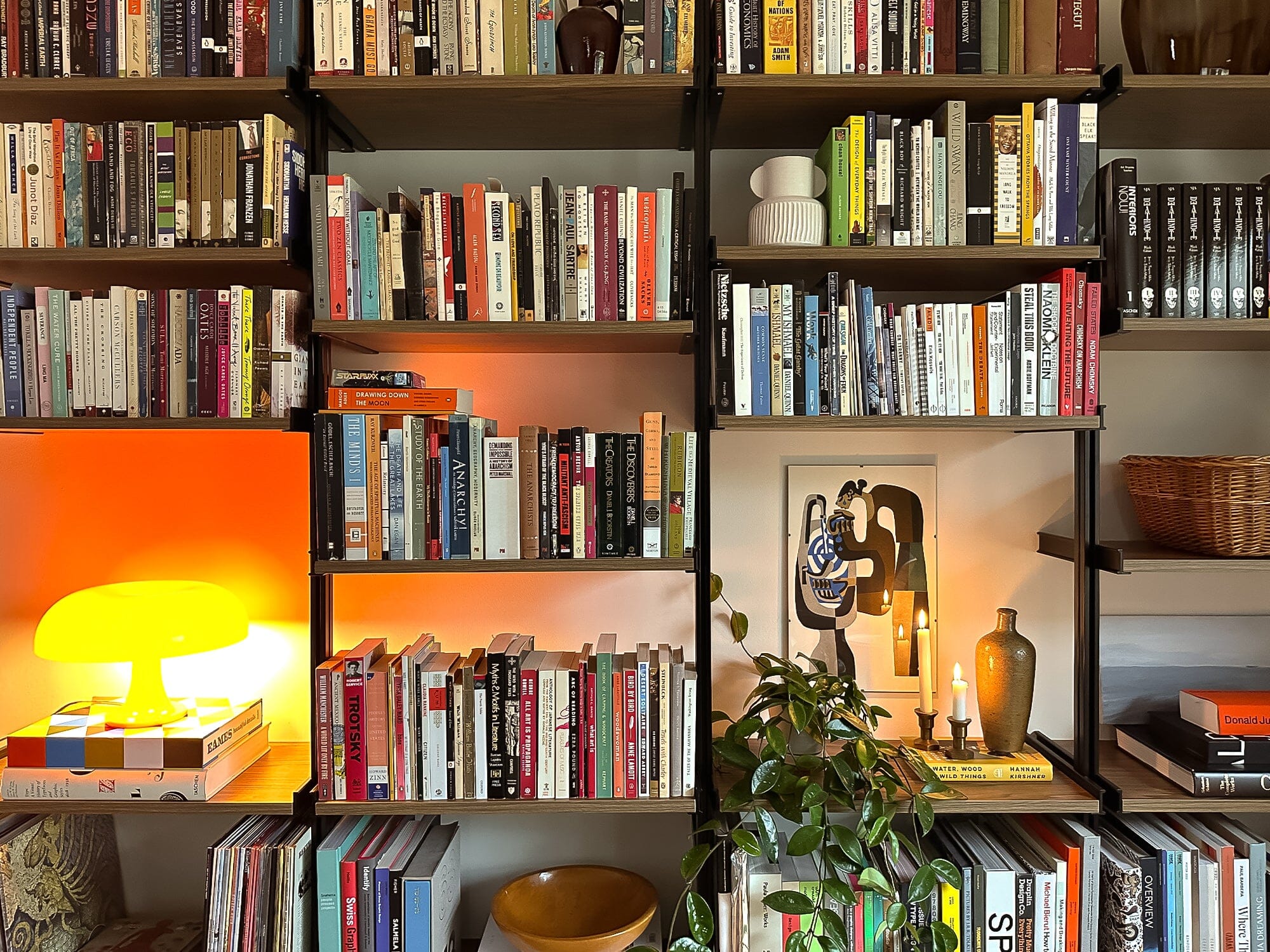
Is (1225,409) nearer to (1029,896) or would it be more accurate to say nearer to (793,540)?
(793,540)

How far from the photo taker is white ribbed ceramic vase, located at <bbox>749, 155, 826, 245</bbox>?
151 cm

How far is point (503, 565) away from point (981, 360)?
878 millimetres

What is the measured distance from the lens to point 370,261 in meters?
1.51

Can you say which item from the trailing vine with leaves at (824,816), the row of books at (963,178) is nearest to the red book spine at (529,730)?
the trailing vine with leaves at (824,816)

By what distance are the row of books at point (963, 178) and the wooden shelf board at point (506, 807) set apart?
99 centimetres

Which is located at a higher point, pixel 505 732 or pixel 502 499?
pixel 502 499

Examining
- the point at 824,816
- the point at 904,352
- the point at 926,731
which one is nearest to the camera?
the point at 824,816

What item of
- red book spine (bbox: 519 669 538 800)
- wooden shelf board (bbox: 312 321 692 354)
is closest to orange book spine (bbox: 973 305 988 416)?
wooden shelf board (bbox: 312 321 692 354)

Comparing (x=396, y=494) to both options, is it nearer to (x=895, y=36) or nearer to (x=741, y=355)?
(x=741, y=355)

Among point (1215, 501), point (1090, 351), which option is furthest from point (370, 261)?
point (1215, 501)

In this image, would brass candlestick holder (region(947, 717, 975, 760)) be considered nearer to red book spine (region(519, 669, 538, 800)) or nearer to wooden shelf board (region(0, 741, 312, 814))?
red book spine (region(519, 669, 538, 800))

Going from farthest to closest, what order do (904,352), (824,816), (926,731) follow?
(926,731)
(904,352)
(824,816)

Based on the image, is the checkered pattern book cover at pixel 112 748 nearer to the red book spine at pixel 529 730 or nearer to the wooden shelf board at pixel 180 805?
the wooden shelf board at pixel 180 805

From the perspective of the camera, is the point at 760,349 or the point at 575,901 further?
the point at 575,901
